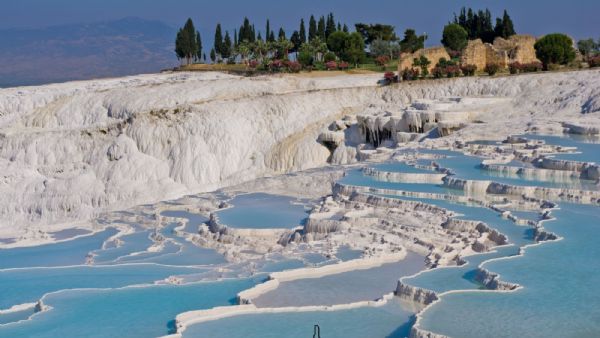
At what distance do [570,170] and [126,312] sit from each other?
1157cm

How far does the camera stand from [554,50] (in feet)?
116

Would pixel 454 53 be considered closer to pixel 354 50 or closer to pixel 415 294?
pixel 354 50

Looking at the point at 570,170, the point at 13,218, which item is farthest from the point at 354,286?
the point at 13,218

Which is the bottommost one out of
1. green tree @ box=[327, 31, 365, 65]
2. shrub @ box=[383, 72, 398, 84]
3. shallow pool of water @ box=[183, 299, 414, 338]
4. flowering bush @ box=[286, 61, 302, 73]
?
shallow pool of water @ box=[183, 299, 414, 338]

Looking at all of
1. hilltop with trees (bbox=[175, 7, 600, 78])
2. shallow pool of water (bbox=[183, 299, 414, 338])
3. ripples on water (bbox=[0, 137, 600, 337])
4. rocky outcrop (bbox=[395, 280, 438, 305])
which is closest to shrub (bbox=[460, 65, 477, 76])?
hilltop with trees (bbox=[175, 7, 600, 78])

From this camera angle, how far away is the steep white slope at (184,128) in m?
29.4

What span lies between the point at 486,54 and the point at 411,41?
1503 centimetres

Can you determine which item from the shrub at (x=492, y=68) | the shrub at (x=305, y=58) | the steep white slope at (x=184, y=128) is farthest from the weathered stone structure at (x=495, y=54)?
the shrub at (x=305, y=58)

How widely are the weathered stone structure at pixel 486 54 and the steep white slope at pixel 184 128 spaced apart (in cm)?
312

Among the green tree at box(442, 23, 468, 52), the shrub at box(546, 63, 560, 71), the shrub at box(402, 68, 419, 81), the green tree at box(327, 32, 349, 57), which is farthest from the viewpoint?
the green tree at box(442, 23, 468, 52)

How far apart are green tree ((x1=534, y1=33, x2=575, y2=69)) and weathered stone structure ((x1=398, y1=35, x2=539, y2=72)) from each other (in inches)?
69.1

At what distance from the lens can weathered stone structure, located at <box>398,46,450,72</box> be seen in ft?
126

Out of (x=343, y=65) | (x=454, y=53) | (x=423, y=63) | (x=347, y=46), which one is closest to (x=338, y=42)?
(x=347, y=46)

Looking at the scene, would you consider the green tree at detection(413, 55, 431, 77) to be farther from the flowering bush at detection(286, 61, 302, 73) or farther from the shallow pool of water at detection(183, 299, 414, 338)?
the shallow pool of water at detection(183, 299, 414, 338)
